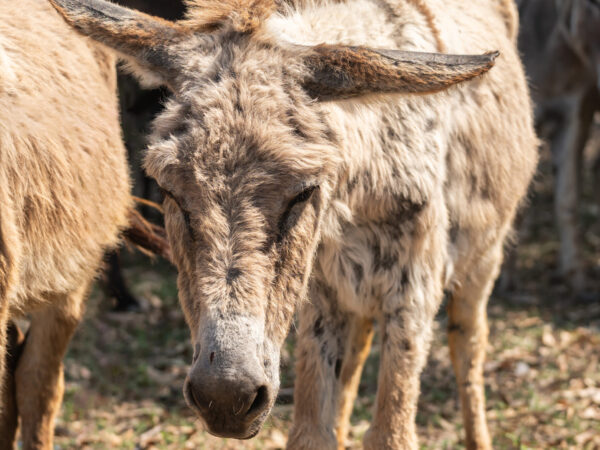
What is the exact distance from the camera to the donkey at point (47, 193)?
10.8ft

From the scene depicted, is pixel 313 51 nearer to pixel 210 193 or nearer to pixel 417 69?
pixel 417 69

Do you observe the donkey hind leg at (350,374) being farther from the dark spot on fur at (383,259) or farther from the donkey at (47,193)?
the donkey at (47,193)

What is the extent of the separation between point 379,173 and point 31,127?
151 cm

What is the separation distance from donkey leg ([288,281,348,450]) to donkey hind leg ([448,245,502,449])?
1015 mm

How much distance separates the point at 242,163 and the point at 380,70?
543mm

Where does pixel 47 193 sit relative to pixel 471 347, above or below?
above

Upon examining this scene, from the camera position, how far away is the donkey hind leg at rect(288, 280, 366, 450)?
3410mm

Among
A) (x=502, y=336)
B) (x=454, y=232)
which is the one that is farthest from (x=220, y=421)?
(x=502, y=336)

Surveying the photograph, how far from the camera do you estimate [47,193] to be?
346cm

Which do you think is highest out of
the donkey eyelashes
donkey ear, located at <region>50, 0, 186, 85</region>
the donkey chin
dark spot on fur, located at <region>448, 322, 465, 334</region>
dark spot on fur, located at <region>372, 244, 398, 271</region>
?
donkey ear, located at <region>50, 0, 186, 85</region>

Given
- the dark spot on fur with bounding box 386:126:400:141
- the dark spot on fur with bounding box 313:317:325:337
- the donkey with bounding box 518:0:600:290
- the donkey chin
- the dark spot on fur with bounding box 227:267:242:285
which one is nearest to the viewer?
the donkey chin

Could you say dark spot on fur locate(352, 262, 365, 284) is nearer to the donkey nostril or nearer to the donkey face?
the donkey face

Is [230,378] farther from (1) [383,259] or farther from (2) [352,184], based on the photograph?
(1) [383,259]

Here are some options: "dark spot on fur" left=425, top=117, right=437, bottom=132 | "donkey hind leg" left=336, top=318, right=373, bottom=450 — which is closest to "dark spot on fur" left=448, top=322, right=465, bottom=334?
"donkey hind leg" left=336, top=318, right=373, bottom=450
